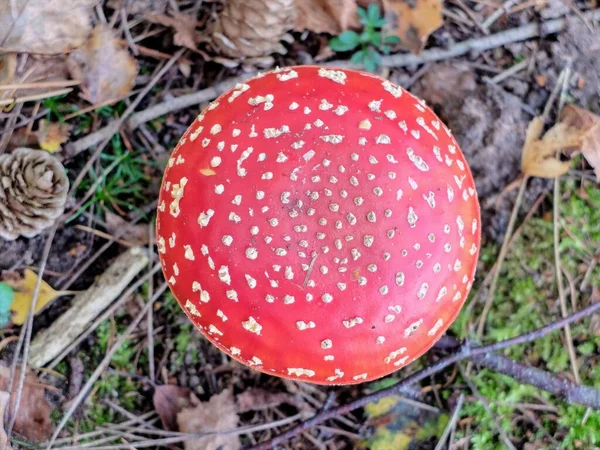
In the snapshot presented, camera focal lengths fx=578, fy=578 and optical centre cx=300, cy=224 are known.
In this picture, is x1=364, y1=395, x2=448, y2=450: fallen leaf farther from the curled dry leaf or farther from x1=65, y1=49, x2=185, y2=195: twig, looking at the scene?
x1=65, y1=49, x2=185, y2=195: twig

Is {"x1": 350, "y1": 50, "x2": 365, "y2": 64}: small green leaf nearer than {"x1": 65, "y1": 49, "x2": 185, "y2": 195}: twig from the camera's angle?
No

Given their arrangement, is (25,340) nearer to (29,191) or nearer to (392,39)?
(29,191)

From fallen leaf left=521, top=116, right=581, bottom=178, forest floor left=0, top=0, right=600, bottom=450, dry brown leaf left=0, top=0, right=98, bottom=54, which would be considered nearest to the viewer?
dry brown leaf left=0, top=0, right=98, bottom=54

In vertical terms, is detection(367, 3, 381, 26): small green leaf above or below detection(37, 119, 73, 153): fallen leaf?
above

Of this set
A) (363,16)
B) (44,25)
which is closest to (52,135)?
(44,25)

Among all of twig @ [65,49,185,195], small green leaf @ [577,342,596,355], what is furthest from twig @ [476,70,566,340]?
twig @ [65,49,185,195]

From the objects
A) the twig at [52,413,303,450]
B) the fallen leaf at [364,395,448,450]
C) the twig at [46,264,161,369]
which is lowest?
the fallen leaf at [364,395,448,450]
